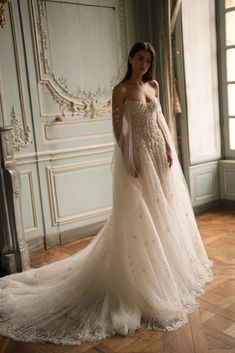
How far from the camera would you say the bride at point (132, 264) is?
2170 mm

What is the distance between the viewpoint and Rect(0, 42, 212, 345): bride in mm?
2170

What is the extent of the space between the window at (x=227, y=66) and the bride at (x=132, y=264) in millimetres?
1916

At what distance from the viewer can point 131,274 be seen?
2.30m

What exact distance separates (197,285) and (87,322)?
2.61ft

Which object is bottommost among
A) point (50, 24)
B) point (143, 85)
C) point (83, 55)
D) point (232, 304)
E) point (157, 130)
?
point (232, 304)

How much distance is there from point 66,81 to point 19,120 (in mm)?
589

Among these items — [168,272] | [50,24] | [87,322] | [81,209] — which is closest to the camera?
[87,322]

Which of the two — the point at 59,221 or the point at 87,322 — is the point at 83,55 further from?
the point at 87,322

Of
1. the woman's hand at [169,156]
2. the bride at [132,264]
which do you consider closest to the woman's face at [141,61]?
the bride at [132,264]

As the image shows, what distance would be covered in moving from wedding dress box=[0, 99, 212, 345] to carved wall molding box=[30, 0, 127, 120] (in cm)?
126

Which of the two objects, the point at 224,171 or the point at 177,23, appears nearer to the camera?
the point at 177,23

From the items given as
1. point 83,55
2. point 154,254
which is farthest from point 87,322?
point 83,55

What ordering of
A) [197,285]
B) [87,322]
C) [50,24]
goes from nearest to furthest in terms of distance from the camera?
[87,322], [197,285], [50,24]

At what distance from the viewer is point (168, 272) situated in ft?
7.59
